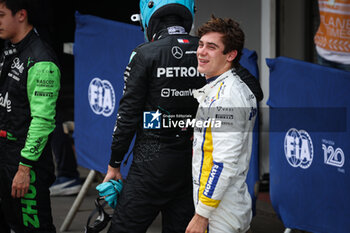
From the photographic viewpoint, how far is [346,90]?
160 inches

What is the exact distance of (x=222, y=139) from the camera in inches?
122

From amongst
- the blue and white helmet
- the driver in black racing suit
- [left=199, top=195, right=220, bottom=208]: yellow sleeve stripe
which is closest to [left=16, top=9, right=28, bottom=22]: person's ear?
the blue and white helmet

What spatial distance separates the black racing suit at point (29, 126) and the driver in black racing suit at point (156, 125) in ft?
2.73

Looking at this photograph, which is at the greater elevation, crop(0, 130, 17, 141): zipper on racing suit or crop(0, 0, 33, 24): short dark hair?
crop(0, 0, 33, 24): short dark hair

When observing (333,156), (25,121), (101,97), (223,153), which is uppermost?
(101,97)

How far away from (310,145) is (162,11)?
4.29 ft

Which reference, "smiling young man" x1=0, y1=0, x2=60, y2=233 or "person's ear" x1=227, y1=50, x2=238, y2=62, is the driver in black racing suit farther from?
"smiling young man" x1=0, y1=0, x2=60, y2=233

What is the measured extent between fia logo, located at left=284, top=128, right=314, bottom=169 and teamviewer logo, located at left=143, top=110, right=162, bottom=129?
3.68ft

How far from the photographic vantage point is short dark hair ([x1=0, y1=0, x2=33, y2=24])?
4.52 metres

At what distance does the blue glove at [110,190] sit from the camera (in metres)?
3.69

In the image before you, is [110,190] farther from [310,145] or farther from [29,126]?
[310,145]

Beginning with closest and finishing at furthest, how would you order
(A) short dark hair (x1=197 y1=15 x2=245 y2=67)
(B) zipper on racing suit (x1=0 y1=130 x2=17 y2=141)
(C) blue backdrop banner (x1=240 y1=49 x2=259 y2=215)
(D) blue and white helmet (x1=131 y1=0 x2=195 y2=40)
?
(A) short dark hair (x1=197 y1=15 x2=245 y2=67) → (D) blue and white helmet (x1=131 y1=0 x2=195 y2=40) → (B) zipper on racing suit (x1=0 y1=130 x2=17 y2=141) → (C) blue backdrop banner (x1=240 y1=49 x2=259 y2=215)

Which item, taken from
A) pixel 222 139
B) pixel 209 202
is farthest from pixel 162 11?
pixel 209 202

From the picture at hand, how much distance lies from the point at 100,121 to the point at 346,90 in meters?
2.27
